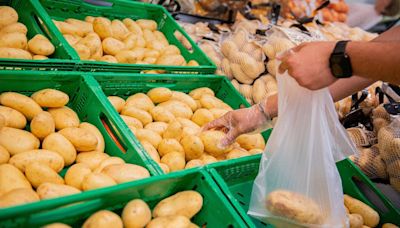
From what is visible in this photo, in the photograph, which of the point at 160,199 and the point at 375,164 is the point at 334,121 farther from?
the point at 375,164

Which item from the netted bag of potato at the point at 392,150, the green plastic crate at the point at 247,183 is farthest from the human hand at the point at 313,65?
the netted bag of potato at the point at 392,150

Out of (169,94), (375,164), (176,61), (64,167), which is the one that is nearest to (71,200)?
(64,167)

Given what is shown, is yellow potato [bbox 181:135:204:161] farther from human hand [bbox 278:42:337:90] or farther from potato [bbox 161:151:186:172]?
human hand [bbox 278:42:337:90]

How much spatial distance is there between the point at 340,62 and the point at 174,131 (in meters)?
0.82

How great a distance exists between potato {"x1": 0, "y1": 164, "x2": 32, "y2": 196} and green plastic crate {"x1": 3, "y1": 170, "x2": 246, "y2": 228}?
0.73 feet

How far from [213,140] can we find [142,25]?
124 centimetres

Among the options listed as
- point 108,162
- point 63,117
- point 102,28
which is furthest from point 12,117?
point 102,28

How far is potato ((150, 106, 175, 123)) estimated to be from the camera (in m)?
1.79

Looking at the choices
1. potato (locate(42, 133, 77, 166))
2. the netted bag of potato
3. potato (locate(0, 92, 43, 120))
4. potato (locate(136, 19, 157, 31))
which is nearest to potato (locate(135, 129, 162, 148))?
potato (locate(42, 133, 77, 166))

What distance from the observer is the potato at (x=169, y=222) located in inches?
43.1

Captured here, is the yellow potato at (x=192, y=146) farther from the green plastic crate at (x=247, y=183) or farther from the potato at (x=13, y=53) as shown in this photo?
the potato at (x=13, y=53)

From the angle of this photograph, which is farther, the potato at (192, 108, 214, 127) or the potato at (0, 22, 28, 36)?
the potato at (192, 108, 214, 127)

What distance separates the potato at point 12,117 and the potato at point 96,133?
0.23 m

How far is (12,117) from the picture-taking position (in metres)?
1.38
